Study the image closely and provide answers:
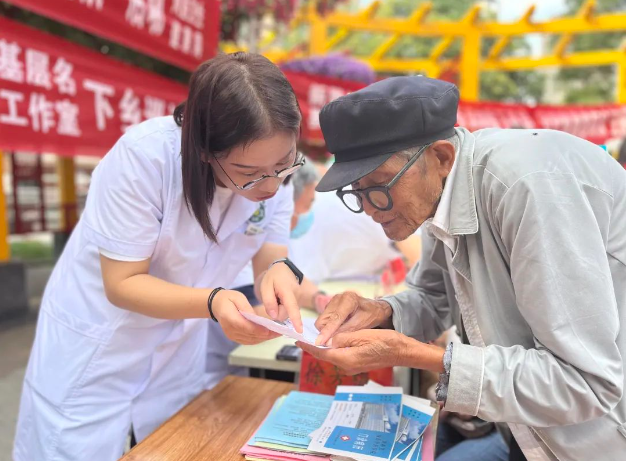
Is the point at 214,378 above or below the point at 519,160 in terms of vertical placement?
below

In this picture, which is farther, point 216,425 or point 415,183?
point 216,425

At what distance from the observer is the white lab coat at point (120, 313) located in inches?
54.7

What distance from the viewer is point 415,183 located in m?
1.16

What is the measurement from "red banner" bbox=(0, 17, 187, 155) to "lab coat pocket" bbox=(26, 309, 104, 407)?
62.0 inches

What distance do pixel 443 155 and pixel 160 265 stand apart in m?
0.84

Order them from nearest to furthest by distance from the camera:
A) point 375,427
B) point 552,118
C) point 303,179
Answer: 1. point 375,427
2. point 303,179
3. point 552,118

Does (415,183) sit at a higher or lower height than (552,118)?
lower

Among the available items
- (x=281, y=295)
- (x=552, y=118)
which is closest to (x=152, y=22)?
(x=281, y=295)

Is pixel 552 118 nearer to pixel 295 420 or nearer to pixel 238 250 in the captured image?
pixel 238 250

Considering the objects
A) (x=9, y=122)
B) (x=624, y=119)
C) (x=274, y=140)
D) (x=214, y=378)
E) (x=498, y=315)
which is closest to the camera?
(x=498, y=315)

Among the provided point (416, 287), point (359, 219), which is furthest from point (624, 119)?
point (416, 287)

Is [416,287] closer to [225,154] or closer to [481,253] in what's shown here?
[481,253]

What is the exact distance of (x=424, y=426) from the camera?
1.36 m

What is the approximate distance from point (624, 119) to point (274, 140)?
1050 cm
